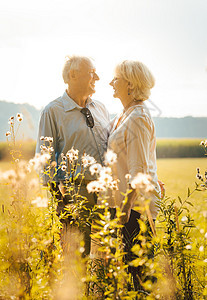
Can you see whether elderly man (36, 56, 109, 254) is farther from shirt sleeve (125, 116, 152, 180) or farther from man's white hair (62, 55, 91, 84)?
shirt sleeve (125, 116, 152, 180)

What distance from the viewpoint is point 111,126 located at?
10.5ft

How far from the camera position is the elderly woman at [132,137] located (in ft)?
7.95

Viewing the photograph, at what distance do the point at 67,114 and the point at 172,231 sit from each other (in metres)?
1.58

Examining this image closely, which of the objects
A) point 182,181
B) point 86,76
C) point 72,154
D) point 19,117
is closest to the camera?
point 72,154

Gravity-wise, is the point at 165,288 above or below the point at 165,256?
below

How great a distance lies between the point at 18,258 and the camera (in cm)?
193

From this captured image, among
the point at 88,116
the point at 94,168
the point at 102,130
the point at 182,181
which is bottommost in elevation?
the point at 182,181

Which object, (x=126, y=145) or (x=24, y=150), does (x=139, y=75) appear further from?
(x=24, y=150)

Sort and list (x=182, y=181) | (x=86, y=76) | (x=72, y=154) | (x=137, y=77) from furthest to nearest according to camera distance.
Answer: (x=182, y=181) < (x=86, y=76) < (x=137, y=77) < (x=72, y=154)

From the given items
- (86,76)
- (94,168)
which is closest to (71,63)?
(86,76)

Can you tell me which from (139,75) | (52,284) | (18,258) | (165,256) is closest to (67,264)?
(52,284)

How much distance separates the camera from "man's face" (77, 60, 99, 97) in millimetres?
3133

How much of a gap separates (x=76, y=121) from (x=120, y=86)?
65cm

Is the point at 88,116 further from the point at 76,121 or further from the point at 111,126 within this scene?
the point at 111,126
